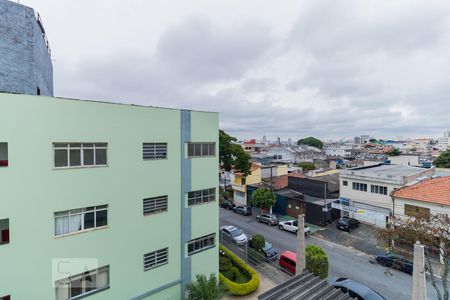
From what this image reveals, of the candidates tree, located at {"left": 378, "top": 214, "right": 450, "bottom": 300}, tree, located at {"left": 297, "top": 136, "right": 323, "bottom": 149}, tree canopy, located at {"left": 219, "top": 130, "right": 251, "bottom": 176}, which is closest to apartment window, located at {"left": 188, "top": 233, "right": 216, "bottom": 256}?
tree, located at {"left": 378, "top": 214, "right": 450, "bottom": 300}

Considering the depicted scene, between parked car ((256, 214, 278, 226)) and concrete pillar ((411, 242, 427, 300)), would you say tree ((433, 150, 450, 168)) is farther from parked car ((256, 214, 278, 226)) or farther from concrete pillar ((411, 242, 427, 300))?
concrete pillar ((411, 242, 427, 300))

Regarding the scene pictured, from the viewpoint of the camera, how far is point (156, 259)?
13.1 metres

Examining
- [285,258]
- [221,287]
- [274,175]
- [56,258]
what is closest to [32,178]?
[56,258]

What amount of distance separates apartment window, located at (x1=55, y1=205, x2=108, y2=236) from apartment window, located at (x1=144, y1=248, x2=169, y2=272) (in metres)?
2.92

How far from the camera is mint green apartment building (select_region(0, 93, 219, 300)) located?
367 inches

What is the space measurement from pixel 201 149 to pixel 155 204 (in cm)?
399

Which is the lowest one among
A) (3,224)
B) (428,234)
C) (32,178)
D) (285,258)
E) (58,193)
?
(285,258)

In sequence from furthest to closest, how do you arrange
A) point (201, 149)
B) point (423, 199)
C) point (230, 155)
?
point (230, 155)
point (423, 199)
point (201, 149)

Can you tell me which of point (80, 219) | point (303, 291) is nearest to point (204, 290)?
point (303, 291)

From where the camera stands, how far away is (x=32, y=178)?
952 cm

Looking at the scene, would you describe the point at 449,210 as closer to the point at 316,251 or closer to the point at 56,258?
the point at 316,251

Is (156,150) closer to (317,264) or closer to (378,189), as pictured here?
(317,264)

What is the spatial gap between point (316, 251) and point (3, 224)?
1660 cm

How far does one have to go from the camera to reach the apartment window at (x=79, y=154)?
10180 millimetres
